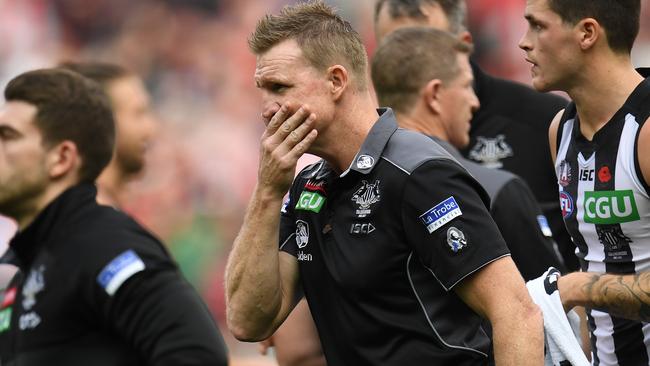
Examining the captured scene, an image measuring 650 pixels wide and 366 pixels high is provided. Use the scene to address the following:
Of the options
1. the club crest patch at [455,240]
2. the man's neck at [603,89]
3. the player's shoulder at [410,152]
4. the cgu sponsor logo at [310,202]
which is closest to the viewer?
the club crest patch at [455,240]

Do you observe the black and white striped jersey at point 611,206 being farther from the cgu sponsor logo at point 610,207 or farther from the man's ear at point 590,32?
the man's ear at point 590,32

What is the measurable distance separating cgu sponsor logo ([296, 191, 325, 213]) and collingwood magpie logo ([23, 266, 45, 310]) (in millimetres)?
915

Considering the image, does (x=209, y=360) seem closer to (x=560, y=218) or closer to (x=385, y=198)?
(x=385, y=198)

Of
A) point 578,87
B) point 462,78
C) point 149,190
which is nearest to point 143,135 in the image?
point 462,78

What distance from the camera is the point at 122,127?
6324mm

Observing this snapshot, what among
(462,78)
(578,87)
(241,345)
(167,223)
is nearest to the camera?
(578,87)

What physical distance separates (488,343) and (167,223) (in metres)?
7.92

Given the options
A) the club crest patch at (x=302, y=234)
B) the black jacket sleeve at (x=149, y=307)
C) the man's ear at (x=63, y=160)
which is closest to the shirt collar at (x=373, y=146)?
the club crest patch at (x=302, y=234)

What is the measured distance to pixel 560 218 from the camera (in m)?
5.90

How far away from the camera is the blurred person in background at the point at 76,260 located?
3.68 meters

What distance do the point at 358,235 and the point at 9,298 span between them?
52.7 inches

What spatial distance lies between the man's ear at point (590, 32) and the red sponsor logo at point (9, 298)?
2.32 metres

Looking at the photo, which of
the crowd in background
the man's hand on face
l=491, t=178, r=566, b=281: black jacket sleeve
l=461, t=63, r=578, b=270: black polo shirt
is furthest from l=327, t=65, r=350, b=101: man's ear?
the crowd in background

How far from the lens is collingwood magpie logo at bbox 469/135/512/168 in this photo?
6145 millimetres
